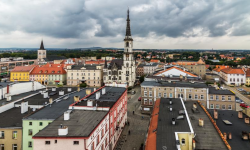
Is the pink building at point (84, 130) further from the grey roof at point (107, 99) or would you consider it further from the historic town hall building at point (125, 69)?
A: the historic town hall building at point (125, 69)

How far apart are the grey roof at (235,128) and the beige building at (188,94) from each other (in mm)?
10548

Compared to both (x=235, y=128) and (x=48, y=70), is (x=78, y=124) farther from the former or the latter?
(x=48, y=70)

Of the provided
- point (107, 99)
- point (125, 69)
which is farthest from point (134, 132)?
point (125, 69)

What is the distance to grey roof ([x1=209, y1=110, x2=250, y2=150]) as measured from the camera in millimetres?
19672

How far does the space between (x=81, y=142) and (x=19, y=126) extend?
39.6 ft

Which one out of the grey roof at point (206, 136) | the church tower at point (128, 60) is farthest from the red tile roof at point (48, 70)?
the grey roof at point (206, 136)

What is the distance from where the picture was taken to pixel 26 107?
30547mm

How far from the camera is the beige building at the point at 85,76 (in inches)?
3625

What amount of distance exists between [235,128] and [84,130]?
18834mm

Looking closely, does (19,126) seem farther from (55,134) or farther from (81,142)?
(81,142)

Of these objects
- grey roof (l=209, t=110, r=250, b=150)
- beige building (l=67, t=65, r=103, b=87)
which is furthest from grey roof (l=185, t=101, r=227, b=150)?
beige building (l=67, t=65, r=103, b=87)

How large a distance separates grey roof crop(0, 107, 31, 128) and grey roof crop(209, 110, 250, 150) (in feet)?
87.8

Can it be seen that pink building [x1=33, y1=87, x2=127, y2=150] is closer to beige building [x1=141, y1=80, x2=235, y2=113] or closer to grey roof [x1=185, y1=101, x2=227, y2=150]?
grey roof [x1=185, y1=101, x2=227, y2=150]

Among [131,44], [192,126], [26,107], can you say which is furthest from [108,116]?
[131,44]
